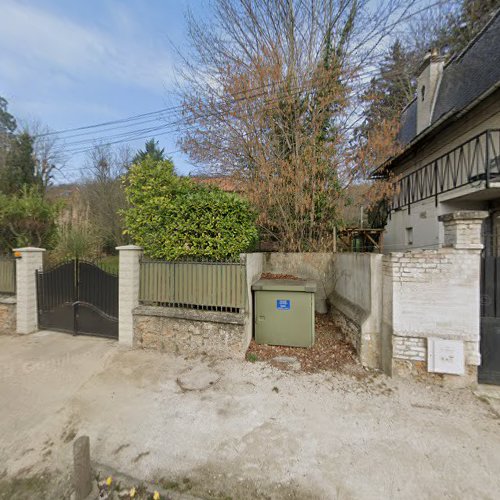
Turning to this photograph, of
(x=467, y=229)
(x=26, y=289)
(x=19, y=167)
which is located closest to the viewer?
(x=467, y=229)

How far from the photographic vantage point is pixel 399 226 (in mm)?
9734

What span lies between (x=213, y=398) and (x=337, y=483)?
1772 millimetres

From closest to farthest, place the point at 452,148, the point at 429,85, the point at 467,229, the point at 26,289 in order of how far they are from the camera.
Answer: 1. the point at 467,229
2. the point at 26,289
3. the point at 452,148
4. the point at 429,85

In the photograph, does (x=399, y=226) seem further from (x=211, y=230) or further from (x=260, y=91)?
(x=211, y=230)

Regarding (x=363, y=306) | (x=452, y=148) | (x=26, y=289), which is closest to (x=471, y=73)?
(x=452, y=148)

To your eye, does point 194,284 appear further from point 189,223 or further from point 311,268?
point 311,268

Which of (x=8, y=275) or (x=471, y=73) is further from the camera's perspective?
(x=471, y=73)

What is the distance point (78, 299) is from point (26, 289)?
136cm

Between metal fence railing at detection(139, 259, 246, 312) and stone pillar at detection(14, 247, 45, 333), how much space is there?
9.97 ft

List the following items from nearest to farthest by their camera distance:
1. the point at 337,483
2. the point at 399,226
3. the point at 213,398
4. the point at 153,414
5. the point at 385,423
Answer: the point at 337,483, the point at 385,423, the point at 153,414, the point at 213,398, the point at 399,226

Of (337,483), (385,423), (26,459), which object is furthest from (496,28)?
(26,459)

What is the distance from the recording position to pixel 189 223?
4.80 metres

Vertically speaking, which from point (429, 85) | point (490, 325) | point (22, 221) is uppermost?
point (429, 85)

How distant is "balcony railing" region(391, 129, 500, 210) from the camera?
5.54 meters
